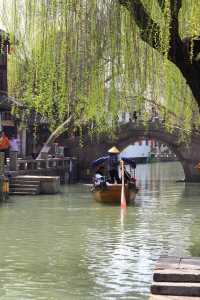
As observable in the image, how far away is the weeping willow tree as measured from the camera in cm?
937

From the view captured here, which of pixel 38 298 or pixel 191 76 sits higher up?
pixel 191 76

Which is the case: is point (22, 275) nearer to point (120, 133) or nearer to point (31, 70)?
point (31, 70)

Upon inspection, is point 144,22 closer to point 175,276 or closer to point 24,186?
point 175,276

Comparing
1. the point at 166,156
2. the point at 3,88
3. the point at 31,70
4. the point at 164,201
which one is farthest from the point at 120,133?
the point at 166,156

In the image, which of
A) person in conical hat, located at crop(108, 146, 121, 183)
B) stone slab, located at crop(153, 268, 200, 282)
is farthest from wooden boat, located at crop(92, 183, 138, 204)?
stone slab, located at crop(153, 268, 200, 282)

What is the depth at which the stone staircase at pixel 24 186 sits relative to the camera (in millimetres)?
29500

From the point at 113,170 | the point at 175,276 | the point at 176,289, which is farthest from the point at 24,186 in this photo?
the point at 176,289

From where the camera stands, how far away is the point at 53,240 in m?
15.1

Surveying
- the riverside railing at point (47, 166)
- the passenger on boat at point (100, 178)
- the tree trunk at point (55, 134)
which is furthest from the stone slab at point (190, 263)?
the tree trunk at point (55, 134)

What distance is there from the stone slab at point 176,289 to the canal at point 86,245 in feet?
7.27

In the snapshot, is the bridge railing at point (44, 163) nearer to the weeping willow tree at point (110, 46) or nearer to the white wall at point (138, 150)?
the weeping willow tree at point (110, 46)

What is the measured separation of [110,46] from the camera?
10945mm

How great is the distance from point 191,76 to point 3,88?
30.9 m

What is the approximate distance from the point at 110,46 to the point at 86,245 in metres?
4.85
